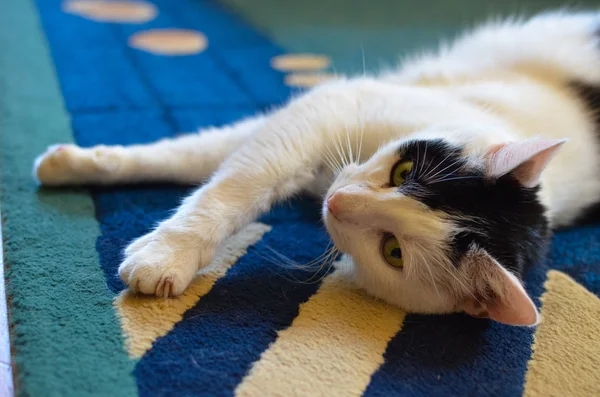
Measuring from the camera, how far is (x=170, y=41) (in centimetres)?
270

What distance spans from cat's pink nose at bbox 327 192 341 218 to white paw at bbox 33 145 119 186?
2.12 feet

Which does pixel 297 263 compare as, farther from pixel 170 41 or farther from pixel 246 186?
pixel 170 41

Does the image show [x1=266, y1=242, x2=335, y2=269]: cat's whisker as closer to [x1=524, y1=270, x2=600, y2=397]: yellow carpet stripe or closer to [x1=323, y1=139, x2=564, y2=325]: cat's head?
[x1=323, y1=139, x2=564, y2=325]: cat's head

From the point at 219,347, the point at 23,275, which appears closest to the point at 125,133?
the point at 23,275

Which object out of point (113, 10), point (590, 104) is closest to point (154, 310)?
point (590, 104)

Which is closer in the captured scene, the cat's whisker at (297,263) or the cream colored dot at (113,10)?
the cat's whisker at (297,263)

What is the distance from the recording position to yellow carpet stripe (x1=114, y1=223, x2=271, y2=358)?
3.30ft

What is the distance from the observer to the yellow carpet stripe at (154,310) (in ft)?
3.30

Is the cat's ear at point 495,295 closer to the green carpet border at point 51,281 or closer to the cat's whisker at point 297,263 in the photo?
the cat's whisker at point 297,263

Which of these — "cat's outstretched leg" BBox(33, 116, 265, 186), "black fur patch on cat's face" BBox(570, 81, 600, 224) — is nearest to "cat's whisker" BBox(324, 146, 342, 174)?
"cat's outstretched leg" BBox(33, 116, 265, 186)

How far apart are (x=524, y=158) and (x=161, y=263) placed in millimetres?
738

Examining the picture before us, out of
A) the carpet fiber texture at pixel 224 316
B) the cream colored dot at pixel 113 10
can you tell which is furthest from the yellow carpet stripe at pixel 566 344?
the cream colored dot at pixel 113 10

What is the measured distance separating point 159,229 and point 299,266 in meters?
0.34

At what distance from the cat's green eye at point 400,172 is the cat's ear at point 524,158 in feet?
0.53
